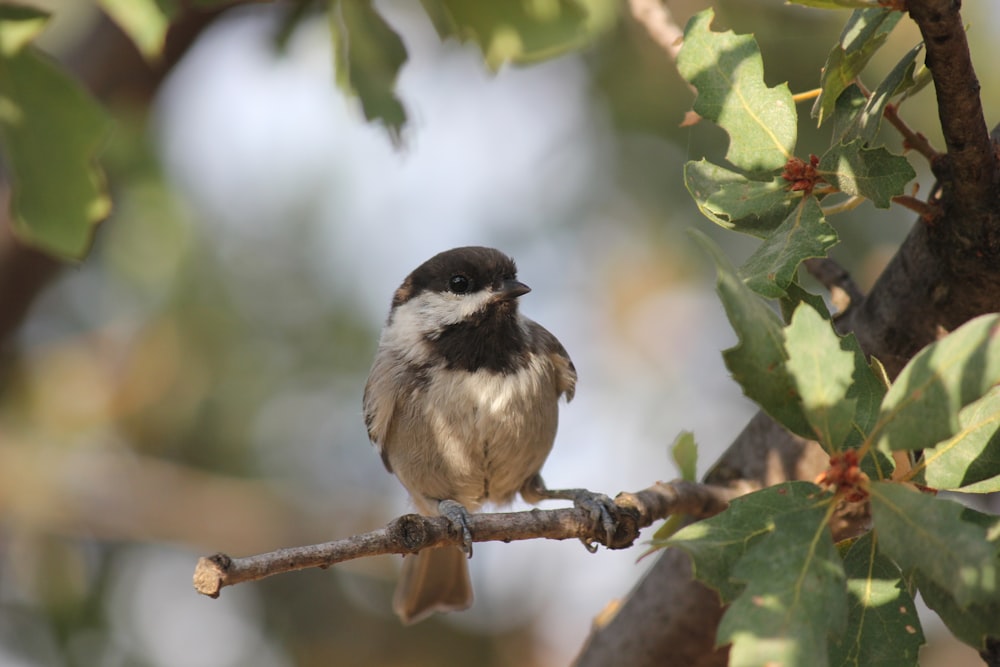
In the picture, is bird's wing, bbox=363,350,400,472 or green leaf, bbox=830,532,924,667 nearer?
green leaf, bbox=830,532,924,667

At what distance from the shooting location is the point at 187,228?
207 inches

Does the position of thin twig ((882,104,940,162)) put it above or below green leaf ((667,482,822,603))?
Result: above

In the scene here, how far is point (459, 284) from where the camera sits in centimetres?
439

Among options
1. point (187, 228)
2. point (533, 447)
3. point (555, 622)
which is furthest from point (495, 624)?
point (187, 228)

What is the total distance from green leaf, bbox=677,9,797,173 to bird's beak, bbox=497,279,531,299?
2032 millimetres

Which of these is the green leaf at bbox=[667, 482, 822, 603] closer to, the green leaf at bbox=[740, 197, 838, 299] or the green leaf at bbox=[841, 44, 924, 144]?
the green leaf at bbox=[740, 197, 838, 299]

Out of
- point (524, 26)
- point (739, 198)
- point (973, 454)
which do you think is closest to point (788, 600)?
point (973, 454)

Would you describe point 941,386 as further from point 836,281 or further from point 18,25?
point 18,25

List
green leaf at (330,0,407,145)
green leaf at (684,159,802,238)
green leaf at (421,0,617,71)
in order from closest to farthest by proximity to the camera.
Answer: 1. green leaf at (684,159,802,238)
2. green leaf at (421,0,617,71)
3. green leaf at (330,0,407,145)

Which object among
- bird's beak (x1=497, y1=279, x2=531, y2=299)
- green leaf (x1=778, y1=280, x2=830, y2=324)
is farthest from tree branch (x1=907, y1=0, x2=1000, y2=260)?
bird's beak (x1=497, y1=279, x2=531, y2=299)

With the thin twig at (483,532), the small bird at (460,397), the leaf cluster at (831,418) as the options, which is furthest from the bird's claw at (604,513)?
the leaf cluster at (831,418)

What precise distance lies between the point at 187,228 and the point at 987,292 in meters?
4.09

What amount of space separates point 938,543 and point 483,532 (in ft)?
3.80

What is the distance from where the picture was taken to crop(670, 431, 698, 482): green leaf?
10.7ft
